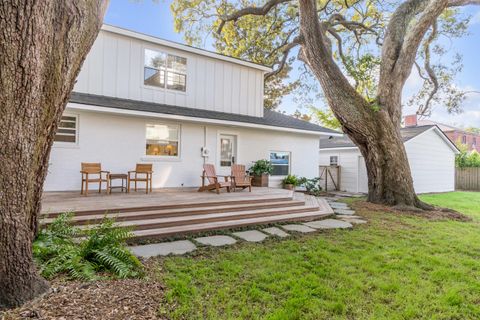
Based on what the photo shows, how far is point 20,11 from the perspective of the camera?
6.98 feet

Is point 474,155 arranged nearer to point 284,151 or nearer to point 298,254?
point 284,151

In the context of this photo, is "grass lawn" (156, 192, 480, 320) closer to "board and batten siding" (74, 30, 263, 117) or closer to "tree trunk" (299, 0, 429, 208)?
"tree trunk" (299, 0, 429, 208)

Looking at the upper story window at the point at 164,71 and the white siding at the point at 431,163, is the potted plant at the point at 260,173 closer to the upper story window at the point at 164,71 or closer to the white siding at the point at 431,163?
the upper story window at the point at 164,71

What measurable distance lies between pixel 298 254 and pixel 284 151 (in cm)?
747

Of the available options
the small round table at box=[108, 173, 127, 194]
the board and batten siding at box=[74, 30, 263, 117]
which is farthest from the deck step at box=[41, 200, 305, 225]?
the board and batten siding at box=[74, 30, 263, 117]

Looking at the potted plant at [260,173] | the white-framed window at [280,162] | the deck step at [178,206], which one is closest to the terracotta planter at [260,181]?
the potted plant at [260,173]

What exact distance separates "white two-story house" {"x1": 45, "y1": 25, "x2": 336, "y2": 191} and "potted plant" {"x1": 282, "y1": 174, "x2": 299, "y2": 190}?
12.4 inches

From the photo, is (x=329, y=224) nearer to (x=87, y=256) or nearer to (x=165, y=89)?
(x=87, y=256)

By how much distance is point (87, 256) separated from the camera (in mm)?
3346

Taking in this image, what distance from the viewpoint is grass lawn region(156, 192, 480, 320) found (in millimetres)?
2686

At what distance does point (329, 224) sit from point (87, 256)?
4728mm

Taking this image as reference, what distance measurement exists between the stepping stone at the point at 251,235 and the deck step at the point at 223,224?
31 centimetres

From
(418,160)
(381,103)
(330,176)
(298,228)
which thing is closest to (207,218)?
(298,228)

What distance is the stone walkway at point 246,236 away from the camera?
4195mm
